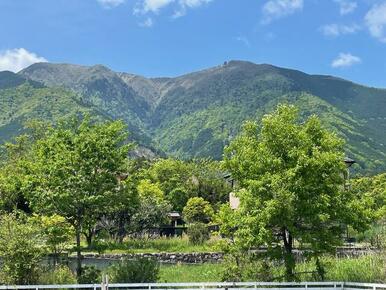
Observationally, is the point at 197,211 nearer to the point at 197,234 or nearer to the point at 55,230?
the point at 197,234

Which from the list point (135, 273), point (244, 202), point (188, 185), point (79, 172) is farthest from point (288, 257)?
point (188, 185)

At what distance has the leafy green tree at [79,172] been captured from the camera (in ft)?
81.3

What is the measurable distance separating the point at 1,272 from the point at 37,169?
5195 millimetres

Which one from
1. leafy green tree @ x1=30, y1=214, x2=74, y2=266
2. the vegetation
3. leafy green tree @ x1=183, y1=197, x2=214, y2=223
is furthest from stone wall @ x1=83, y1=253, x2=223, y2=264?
leafy green tree @ x1=183, y1=197, x2=214, y2=223

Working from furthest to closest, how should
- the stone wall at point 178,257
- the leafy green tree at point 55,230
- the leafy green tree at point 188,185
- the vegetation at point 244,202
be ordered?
the leafy green tree at point 188,185 → the stone wall at point 178,257 → the leafy green tree at point 55,230 → the vegetation at point 244,202

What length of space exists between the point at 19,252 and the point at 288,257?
10.9 meters

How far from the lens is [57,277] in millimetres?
24156

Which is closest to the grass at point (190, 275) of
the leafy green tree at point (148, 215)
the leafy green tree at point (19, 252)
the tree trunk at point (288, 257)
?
the tree trunk at point (288, 257)

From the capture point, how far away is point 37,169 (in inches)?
1027

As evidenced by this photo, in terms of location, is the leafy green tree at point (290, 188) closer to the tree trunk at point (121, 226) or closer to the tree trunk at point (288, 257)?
the tree trunk at point (288, 257)

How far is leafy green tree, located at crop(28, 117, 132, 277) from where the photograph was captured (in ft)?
81.3

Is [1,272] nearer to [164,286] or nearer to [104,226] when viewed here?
[164,286]

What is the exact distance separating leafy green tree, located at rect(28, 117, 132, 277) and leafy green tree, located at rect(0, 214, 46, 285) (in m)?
2.24

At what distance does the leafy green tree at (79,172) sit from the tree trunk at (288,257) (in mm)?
8300
